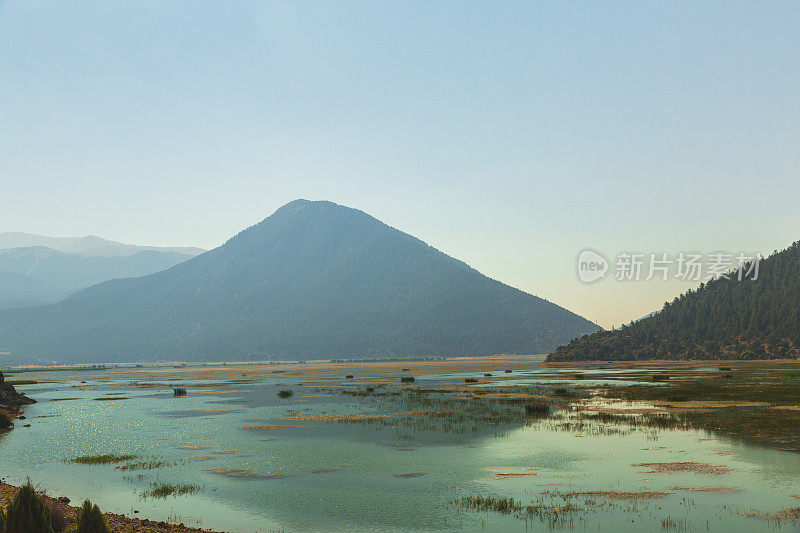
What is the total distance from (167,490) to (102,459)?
38.6ft

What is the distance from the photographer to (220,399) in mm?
79562

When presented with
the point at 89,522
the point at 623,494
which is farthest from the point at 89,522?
the point at 623,494

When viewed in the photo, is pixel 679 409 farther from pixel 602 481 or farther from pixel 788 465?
pixel 602 481

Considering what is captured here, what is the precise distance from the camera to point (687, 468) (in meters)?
30.0

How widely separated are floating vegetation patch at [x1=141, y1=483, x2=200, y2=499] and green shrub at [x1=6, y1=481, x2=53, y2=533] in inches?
315

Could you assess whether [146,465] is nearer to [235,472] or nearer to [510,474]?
[235,472]

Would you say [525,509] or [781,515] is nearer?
[781,515]

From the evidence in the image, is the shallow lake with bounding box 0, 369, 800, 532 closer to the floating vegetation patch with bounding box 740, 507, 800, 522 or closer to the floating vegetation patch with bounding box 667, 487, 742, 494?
the floating vegetation patch with bounding box 667, 487, 742, 494

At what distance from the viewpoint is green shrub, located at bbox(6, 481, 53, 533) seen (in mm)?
18766

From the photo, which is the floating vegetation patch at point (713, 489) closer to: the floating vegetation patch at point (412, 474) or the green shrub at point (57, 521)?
the floating vegetation patch at point (412, 474)

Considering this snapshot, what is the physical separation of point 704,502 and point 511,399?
44.1 meters

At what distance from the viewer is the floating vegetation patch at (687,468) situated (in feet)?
95.2

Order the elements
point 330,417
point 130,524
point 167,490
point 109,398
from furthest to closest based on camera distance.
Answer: point 109,398
point 330,417
point 167,490
point 130,524

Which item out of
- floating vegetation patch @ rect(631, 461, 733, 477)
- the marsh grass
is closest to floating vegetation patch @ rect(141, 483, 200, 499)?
floating vegetation patch @ rect(631, 461, 733, 477)
